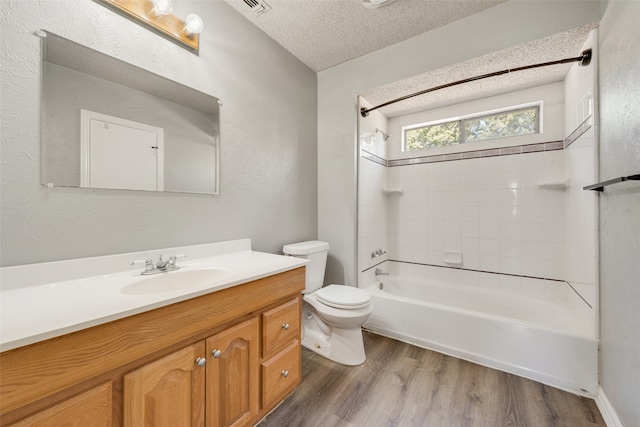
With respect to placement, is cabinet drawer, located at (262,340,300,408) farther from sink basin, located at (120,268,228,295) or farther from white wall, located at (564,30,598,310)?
white wall, located at (564,30,598,310)

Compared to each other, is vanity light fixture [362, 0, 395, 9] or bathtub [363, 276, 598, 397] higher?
vanity light fixture [362, 0, 395, 9]

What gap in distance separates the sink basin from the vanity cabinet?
20 cm

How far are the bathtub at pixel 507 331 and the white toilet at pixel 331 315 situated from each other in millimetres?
445

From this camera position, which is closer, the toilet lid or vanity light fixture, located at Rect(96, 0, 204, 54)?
vanity light fixture, located at Rect(96, 0, 204, 54)

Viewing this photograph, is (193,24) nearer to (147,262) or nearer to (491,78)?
(147,262)

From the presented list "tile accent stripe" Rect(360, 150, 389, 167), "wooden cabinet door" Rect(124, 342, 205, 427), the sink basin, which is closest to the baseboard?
"wooden cabinet door" Rect(124, 342, 205, 427)

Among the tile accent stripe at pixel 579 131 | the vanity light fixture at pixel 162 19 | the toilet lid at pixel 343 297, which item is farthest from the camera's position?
the toilet lid at pixel 343 297

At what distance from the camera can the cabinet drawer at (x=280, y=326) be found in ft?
4.05

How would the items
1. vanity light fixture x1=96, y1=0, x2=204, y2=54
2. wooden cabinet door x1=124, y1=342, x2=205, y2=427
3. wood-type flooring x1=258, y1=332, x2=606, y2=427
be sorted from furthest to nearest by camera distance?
wood-type flooring x1=258, y1=332, x2=606, y2=427
vanity light fixture x1=96, y1=0, x2=204, y2=54
wooden cabinet door x1=124, y1=342, x2=205, y2=427

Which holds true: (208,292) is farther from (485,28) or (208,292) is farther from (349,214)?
(485,28)

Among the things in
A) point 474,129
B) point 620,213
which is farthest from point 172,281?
point 474,129

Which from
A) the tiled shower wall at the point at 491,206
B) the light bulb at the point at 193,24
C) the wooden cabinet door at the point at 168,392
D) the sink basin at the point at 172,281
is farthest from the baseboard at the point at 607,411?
the light bulb at the point at 193,24

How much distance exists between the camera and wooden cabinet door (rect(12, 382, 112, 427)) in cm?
62

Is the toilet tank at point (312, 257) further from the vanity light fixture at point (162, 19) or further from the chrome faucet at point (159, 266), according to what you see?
the vanity light fixture at point (162, 19)
